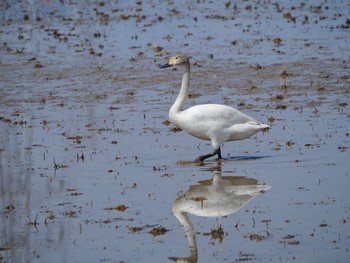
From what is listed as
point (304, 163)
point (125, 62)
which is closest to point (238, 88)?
point (125, 62)

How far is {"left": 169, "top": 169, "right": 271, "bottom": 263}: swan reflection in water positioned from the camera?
969cm

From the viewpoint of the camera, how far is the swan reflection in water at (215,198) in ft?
31.8

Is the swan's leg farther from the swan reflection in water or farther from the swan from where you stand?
the swan reflection in water

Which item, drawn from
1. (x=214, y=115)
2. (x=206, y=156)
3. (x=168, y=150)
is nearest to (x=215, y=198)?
(x=206, y=156)

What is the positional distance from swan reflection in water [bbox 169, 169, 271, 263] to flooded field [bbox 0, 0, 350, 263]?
25 millimetres

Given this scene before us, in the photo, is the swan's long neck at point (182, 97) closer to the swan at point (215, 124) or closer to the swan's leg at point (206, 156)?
the swan at point (215, 124)

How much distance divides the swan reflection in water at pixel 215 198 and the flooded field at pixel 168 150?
2cm

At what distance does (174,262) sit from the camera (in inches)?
324

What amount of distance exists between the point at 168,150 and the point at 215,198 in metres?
2.99

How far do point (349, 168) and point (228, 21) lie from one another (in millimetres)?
19136

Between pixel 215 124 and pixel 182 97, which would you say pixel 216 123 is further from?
pixel 182 97

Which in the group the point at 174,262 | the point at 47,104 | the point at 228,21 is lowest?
the point at 174,262

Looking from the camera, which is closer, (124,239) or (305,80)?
(124,239)

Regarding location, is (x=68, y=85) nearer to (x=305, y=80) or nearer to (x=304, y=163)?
(x=305, y=80)
